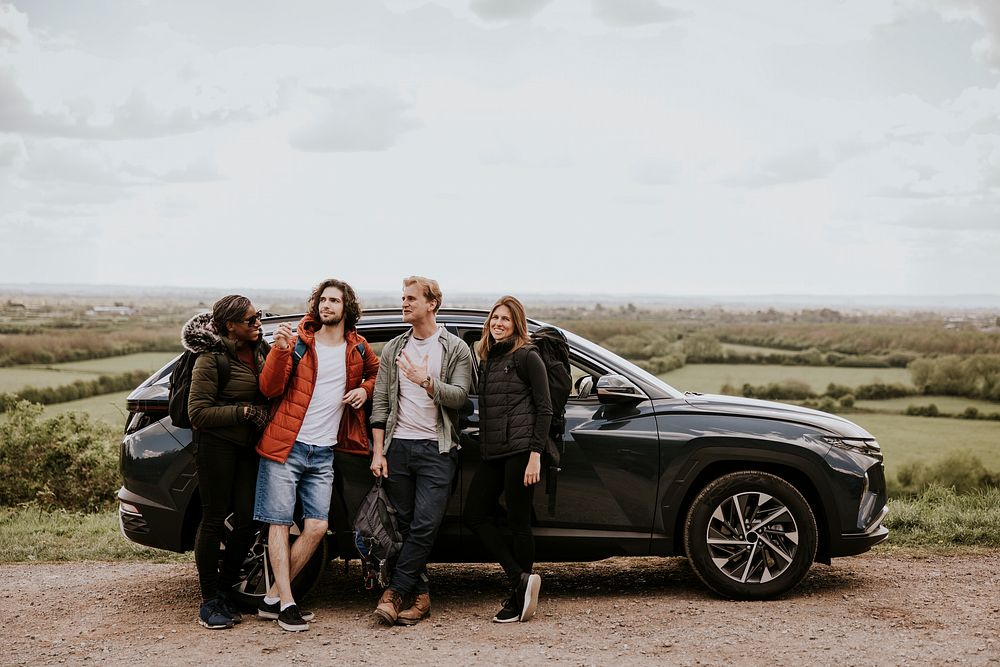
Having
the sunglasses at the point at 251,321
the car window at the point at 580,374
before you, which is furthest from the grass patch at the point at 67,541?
the car window at the point at 580,374

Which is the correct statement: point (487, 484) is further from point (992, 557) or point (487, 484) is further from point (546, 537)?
point (992, 557)

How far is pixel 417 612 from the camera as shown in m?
5.53

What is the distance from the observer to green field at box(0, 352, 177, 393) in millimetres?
32812

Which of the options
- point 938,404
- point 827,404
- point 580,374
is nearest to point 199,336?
point 580,374

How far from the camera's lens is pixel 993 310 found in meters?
50.0

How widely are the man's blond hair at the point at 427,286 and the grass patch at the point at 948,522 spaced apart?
183 inches

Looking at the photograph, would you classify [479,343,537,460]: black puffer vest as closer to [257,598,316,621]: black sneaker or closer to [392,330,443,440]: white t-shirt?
[392,330,443,440]: white t-shirt

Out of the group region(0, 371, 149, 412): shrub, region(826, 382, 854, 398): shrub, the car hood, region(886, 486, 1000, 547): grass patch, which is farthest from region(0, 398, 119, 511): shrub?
region(826, 382, 854, 398): shrub

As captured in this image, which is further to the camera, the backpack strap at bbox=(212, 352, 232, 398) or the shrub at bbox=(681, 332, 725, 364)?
the shrub at bbox=(681, 332, 725, 364)

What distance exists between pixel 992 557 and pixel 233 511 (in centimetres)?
553

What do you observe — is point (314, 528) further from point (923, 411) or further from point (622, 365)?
point (923, 411)

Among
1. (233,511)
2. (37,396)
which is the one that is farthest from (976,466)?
(37,396)

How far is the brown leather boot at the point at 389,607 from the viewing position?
540 centimetres

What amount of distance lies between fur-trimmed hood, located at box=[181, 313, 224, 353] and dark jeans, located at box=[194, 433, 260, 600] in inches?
19.1
